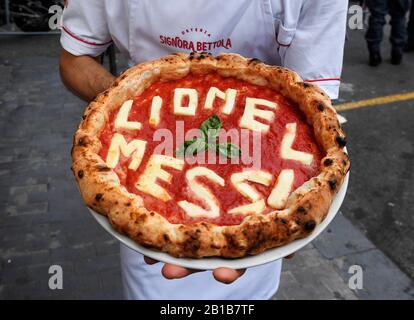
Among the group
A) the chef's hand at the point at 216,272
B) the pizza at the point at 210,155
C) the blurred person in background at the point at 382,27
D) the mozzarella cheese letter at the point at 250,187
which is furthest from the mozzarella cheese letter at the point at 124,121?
the blurred person in background at the point at 382,27

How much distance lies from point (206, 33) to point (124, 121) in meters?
0.61

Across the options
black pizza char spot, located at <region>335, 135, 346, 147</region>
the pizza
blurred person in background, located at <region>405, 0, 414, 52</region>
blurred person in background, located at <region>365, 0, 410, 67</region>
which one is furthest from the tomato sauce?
blurred person in background, located at <region>405, 0, 414, 52</region>

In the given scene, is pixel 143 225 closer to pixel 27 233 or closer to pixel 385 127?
pixel 27 233

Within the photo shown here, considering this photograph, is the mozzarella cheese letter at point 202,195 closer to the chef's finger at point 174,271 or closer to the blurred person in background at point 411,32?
the chef's finger at point 174,271

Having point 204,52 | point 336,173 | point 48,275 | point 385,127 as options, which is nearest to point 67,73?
point 204,52

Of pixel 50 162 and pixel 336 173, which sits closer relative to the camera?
pixel 336 173

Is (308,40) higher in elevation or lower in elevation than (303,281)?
higher

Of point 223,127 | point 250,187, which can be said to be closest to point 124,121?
point 223,127

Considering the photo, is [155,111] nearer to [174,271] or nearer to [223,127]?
[223,127]

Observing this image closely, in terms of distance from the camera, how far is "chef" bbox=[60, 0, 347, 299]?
239 centimetres

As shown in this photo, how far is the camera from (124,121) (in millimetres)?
2400

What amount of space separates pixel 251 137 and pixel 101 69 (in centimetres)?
97

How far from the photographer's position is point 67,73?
2816mm

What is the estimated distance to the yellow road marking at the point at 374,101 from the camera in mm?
6777
